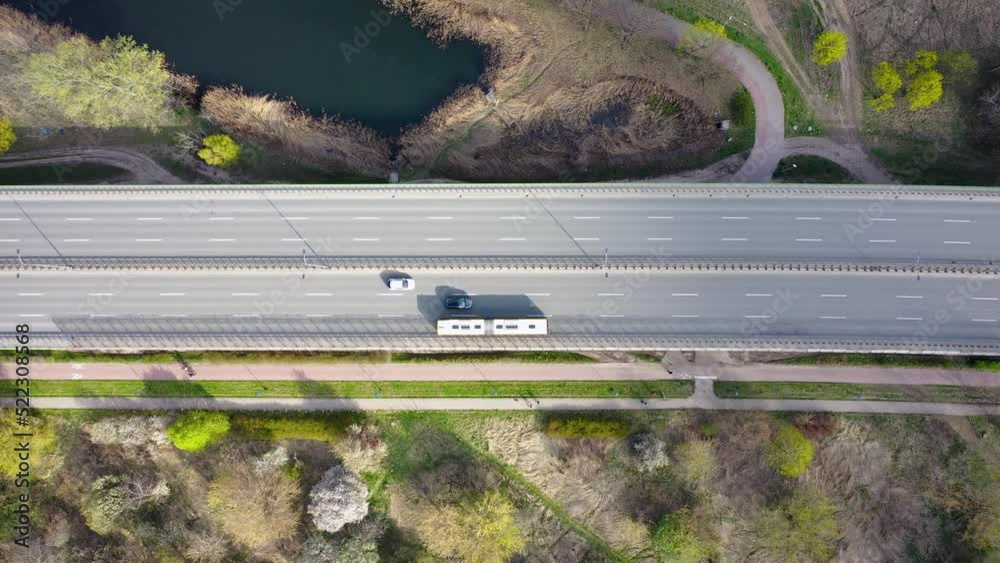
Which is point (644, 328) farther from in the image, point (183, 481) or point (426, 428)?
point (183, 481)

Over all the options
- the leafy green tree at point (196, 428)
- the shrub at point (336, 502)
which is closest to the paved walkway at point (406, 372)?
the leafy green tree at point (196, 428)

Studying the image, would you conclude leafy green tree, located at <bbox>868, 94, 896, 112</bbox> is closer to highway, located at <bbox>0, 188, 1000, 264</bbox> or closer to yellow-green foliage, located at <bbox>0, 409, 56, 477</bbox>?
highway, located at <bbox>0, 188, 1000, 264</bbox>

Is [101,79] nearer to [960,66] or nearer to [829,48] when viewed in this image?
[829,48]

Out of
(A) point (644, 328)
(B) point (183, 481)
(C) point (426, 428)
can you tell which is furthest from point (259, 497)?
(A) point (644, 328)

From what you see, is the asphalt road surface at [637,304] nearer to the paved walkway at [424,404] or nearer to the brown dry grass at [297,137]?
the paved walkway at [424,404]

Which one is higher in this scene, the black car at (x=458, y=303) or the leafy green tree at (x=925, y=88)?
the leafy green tree at (x=925, y=88)

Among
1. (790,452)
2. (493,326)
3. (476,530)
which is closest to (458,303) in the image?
(493,326)
